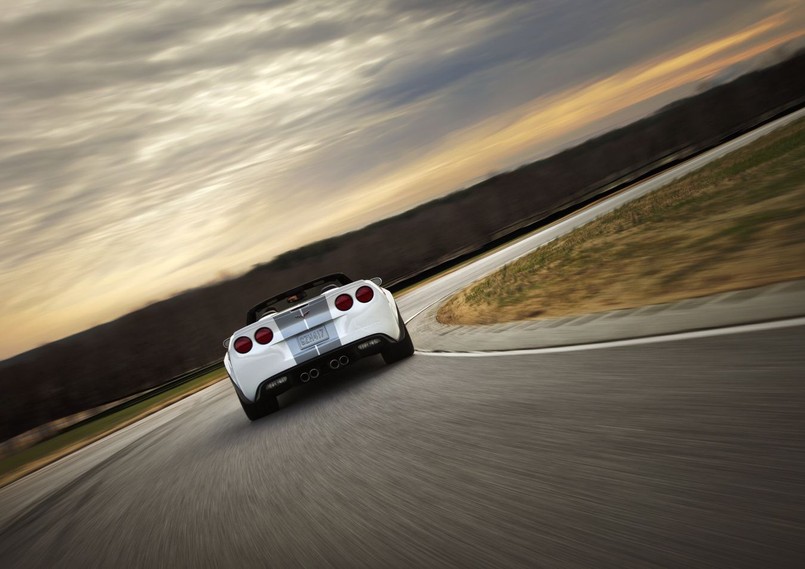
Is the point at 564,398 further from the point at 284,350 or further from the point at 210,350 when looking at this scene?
the point at 210,350

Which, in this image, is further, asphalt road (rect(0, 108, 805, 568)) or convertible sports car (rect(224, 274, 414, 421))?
convertible sports car (rect(224, 274, 414, 421))

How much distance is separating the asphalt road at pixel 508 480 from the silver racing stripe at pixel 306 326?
76 cm

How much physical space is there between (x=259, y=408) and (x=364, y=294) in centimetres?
176

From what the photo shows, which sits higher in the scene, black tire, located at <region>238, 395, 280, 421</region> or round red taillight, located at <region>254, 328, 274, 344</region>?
round red taillight, located at <region>254, 328, 274, 344</region>

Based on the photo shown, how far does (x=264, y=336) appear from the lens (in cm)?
698

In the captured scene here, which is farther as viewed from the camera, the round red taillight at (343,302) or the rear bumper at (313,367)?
the round red taillight at (343,302)

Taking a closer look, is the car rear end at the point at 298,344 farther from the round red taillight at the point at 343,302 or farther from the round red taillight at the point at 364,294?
the round red taillight at the point at 364,294

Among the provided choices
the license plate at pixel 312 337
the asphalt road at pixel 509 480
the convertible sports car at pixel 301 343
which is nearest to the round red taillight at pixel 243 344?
the convertible sports car at pixel 301 343

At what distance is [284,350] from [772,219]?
6357 mm

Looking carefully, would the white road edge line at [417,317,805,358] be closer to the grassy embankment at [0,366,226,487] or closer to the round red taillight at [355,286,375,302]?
the round red taillight at [355,286,375,302]

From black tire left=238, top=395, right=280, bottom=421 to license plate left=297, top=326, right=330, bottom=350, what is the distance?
2.52 feet

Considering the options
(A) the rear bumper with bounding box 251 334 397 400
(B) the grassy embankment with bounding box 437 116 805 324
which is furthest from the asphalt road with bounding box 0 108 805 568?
(B) the grassy embankment with bounding box 437 116 805 324

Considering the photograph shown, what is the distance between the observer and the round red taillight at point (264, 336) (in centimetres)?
696

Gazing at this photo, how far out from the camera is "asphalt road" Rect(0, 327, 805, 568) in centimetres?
222
